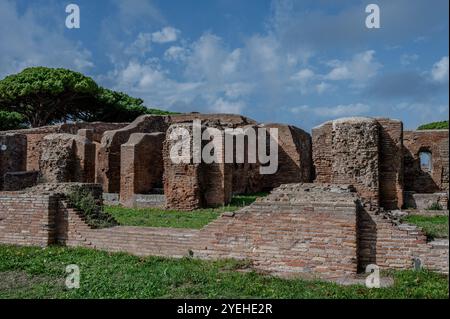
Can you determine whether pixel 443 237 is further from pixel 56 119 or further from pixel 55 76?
pixel 56 119

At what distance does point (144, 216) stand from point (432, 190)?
40.4 ft

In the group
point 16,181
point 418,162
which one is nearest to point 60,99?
point 16,181

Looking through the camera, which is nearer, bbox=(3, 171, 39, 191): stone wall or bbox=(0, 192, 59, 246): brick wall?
bbox=(0, 192, 59, 246): brick wall

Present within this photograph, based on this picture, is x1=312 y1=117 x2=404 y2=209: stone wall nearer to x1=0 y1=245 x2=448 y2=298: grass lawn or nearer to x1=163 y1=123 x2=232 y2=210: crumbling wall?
x1=163 y1=123 x2=232 y2=210: crumbling wall

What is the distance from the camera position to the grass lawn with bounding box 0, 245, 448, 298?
5023mm

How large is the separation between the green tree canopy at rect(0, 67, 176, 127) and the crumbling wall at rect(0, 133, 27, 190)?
1222cm

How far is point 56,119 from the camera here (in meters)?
33.7

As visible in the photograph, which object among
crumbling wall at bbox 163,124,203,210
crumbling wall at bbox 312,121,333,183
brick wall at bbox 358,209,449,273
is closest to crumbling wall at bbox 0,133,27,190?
crumbling wall at bbox 163,124,203,210

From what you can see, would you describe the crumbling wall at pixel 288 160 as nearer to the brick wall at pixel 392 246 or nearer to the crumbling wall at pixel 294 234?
the crumbling wall at pixel 294 234

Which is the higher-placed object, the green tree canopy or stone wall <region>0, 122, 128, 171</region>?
the green tree canopy

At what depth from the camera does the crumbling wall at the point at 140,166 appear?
14445 millimetres

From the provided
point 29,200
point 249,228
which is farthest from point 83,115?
point 249,228

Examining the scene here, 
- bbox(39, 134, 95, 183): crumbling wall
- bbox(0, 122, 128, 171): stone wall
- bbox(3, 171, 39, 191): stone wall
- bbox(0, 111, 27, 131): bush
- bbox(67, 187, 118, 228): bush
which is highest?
bbox(0, 111, 27, 131): bush

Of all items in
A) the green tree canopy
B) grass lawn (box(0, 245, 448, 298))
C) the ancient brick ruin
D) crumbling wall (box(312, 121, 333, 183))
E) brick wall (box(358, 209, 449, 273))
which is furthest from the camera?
the green tree canopy
